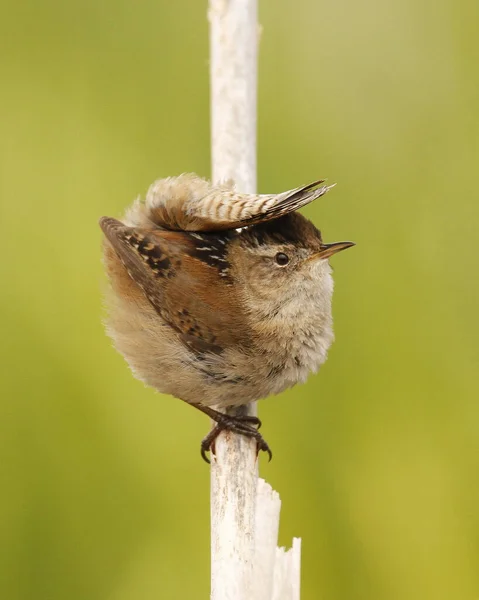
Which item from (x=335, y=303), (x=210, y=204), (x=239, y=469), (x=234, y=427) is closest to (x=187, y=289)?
(x=210, y=204)

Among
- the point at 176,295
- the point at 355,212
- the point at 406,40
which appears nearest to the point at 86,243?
the point at 176,295

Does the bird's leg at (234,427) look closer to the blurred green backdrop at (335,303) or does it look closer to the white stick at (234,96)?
the white stick at (234,96)

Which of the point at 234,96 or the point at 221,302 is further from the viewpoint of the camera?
the point at 234,96

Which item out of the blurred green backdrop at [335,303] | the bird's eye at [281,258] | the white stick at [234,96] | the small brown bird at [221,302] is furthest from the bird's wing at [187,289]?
the blurred green backdrop at [335,303]

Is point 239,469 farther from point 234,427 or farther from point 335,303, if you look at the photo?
point 335,303

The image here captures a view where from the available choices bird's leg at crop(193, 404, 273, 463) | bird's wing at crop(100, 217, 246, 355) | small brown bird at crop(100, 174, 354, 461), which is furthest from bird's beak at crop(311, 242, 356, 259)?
bird's leg at crop(193, 404, 273, 463)
